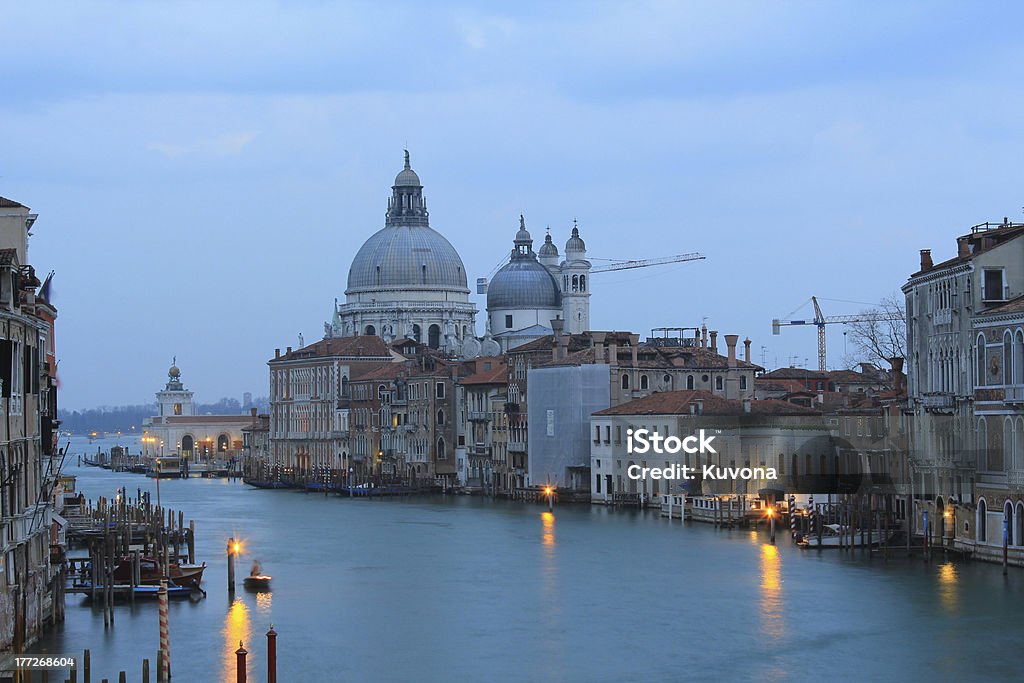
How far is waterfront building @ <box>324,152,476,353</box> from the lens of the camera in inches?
3467

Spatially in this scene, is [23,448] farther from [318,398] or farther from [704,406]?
[318,398]

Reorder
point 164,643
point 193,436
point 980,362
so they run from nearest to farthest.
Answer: point 164,643 < point 980,362 < point 193,436

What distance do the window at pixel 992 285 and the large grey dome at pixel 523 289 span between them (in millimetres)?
56149

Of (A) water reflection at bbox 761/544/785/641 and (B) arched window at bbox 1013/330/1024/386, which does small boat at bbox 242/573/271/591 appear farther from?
(B) arched window at bbox 1013/330/1024/386

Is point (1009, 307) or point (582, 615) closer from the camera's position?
point (582, 615)

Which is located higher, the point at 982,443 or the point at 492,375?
the point at 492,375

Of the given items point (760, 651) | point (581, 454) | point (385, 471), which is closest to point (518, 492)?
point (581, 454)

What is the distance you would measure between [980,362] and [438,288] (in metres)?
59.4

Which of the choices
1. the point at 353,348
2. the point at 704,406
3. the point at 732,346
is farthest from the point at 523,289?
the point at 704,406

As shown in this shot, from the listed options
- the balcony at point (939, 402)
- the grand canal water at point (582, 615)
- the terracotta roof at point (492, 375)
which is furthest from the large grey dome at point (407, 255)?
the balcony at point (939, 402)

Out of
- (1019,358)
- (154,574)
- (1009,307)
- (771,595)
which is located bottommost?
(771,595)

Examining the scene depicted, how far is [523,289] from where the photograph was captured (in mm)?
86625

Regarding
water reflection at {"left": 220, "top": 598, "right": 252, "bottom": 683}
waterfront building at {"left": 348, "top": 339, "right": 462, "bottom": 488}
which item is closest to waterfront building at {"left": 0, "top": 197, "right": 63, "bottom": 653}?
water reflection at {"left": 220, "top": 598, "right": 252, "bottom": 683}

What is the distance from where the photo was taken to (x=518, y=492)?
5556cm
